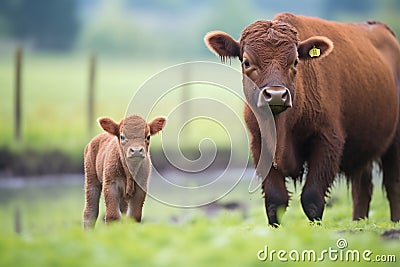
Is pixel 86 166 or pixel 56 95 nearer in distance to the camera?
pixel 86 166

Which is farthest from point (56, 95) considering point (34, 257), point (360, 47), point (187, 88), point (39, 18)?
point (34, 257)

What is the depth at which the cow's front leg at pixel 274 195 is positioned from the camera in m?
9.19

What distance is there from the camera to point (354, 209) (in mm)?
11789

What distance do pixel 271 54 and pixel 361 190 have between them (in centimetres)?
396

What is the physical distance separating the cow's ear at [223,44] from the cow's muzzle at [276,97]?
94 centimetres

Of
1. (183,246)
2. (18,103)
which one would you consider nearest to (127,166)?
(183,246)

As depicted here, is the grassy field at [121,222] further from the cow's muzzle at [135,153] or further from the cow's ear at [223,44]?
the cow's ear at [223,44]

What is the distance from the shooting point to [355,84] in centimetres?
1040

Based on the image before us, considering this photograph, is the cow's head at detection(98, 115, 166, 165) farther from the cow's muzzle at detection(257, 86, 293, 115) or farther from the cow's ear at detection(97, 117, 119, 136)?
the cow's muzzle at detection(257, 86, 293, 115)

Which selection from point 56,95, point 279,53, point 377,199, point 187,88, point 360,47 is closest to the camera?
point 279,53

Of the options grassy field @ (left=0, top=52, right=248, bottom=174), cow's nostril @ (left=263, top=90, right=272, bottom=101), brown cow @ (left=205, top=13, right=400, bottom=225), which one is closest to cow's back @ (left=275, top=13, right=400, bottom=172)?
brown cow @ (left=205, top=13, right=400, bottom=225)

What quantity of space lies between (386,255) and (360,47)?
539 cm

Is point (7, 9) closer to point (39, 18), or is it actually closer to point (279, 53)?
point (39, 18)

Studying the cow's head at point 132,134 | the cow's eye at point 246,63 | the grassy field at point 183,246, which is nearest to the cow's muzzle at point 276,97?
the cow's eye at point 246,63
